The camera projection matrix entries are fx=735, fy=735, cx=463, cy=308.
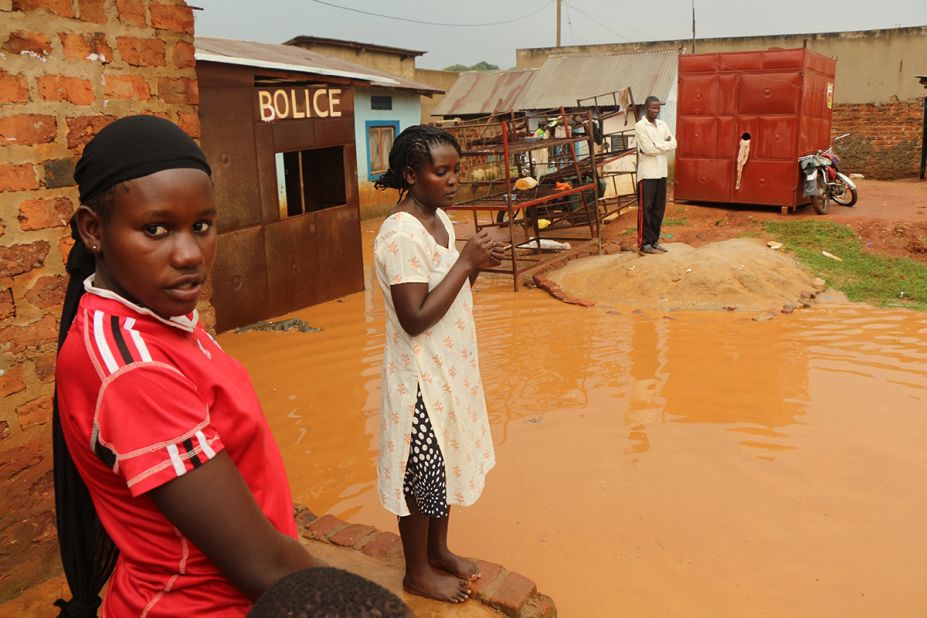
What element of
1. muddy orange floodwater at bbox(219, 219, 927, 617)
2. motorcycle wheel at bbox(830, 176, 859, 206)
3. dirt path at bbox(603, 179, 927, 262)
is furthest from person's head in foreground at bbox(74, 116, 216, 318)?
motorcycle wheel at bbox(830, 176, 859, 206)

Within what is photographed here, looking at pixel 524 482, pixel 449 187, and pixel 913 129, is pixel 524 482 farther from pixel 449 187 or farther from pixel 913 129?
pixel 913 129

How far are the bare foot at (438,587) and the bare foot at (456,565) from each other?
61mm

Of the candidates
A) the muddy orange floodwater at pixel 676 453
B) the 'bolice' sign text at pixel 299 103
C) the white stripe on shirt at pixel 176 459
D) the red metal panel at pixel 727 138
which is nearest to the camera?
the white stripe on shirt at pixel 176 459

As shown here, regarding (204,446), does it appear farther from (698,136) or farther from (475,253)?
(698,136)

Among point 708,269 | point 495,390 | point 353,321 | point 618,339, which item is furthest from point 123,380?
point 708,269

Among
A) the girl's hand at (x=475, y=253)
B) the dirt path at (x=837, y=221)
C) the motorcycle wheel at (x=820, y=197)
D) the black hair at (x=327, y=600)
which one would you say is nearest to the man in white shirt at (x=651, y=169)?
the dirt path at (x=837, y=221)

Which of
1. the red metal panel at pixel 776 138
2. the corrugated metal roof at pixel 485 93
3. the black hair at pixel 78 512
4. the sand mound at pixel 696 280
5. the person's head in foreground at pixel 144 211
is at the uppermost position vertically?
the corrugated metal roof at pixel 485 93

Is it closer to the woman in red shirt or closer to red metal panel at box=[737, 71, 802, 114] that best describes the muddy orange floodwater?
the woman in red shirt

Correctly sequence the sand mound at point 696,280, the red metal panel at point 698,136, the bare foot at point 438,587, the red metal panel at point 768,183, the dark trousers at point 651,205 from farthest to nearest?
1. the red metal panel at point 698,136
2. the red metal panel at point 768,183
3. the dark trousers at point 651,205
4. the sand mound at point 696,280
5. the bare foot at point 438,587

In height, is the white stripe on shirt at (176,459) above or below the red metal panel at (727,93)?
below

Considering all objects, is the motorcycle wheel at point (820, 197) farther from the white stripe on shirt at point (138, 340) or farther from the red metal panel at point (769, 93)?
the white stripe on shirt at point (138, 340)

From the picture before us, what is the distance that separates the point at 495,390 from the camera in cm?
549

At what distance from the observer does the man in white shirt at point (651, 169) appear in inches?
349

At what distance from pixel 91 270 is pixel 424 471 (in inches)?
57.9
